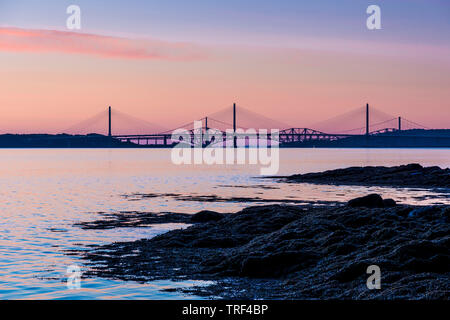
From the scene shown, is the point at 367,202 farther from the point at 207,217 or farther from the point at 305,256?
the point at 305,256

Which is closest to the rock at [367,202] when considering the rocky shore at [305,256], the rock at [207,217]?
the rocky shore at [305,256]

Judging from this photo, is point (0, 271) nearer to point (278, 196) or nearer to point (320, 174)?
point (278, 196)

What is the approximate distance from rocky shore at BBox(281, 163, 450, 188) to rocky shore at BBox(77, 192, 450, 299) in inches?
1126

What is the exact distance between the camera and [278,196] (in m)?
38.7

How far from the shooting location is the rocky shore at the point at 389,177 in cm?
4684

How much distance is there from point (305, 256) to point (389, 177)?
39227 millimetres

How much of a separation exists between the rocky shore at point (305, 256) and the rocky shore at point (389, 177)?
28592 mm

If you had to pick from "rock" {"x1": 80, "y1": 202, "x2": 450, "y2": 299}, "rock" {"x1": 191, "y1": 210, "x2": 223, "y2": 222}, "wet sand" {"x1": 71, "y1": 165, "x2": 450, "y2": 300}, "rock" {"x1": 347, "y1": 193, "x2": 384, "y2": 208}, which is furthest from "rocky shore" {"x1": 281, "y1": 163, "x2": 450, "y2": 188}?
"rock" {"x1": 80, "y1": 202, "x2": 450, "y2": 299}

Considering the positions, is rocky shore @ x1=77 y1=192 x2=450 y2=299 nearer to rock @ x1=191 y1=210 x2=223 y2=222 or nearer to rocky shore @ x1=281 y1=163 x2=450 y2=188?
rock @ x1=191 y1=210 x2=223 y2=222

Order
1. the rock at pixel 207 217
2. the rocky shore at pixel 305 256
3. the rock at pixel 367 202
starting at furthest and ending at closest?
the rock at pixel 207 217, the rock at pixel 367 202, the rocky shore at pixel 305 256

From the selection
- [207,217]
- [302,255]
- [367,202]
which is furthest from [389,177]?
[302,255]

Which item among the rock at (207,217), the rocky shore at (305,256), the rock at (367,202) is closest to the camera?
the rocky shore at (305,256)

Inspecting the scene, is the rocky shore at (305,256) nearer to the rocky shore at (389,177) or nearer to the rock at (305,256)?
the rock at (305,256)

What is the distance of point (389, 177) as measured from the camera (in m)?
51.8
